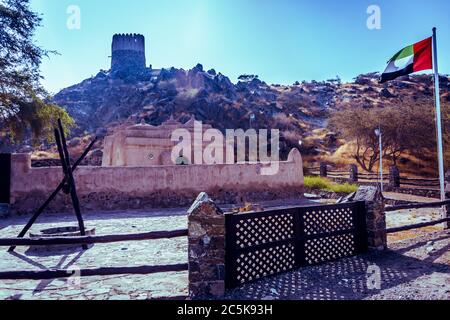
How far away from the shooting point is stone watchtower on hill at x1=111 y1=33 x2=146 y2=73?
2881 inches

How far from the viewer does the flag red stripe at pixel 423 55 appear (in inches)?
343

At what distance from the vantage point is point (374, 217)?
641 centimetres

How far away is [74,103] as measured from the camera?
62.3 meters

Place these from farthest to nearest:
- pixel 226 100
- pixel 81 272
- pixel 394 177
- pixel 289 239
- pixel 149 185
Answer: pixel 226 100 → pixel 394 177 → pixel 149 185 → pixel 289 239 → pixel 81 272

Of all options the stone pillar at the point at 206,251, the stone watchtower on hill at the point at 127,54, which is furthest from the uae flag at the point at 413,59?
the stone watchtower on hill at the point at 127,54

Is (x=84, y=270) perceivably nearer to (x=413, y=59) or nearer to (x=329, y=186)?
(x=413, y=59)

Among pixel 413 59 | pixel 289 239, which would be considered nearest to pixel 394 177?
pixel 413 59

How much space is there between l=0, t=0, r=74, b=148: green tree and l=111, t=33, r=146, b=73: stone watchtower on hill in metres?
60.3

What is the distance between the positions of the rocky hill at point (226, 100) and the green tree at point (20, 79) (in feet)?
84.1

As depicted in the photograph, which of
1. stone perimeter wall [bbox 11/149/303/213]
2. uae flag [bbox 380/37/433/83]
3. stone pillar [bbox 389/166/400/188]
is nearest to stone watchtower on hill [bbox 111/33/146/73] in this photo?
stone perimeter wall [bbox 11/149/303/213]

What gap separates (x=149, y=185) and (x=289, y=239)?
868 cm

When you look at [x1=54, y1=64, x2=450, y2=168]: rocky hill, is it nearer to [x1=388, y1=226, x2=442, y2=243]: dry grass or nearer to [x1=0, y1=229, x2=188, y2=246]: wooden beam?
[x1=388, y1=226, x2=442, y2=243]: dry grass

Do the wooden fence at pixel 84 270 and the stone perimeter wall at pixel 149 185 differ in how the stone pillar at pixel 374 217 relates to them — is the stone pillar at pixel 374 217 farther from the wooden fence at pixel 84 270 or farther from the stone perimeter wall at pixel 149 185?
the stone perimeter wall at pixel 149 185

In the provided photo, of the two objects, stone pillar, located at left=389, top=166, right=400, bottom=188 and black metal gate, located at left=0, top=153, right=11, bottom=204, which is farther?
stone pillar, located at left=389, top=166, right=400, bottom=188
